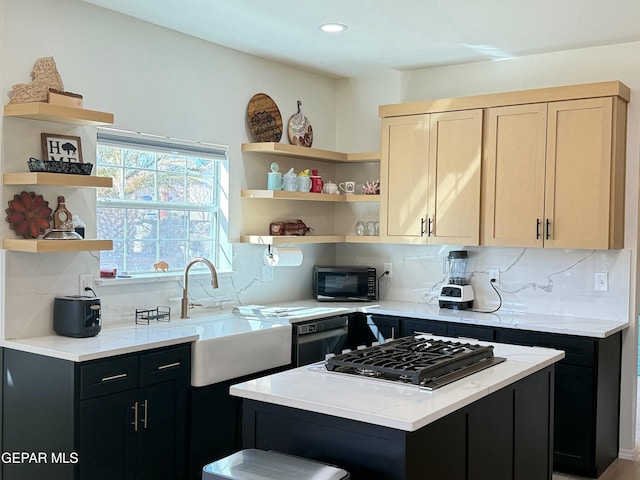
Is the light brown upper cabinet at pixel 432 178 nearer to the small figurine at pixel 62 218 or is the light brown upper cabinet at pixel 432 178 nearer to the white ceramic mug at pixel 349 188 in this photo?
the white ceramic mug at pixel 349 188

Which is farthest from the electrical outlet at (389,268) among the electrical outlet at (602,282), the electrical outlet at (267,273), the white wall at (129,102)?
the electrical outlet at (602,282)

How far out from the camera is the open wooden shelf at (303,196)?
457cm

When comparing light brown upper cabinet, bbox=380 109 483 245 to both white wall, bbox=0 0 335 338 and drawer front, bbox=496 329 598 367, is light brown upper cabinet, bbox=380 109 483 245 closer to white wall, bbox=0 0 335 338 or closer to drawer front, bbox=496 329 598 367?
drawer front, bbox=496 329 598 367

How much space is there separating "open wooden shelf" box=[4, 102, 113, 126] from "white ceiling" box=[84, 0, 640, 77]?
0.70 meters

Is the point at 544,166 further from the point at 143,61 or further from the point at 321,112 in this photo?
the point at 143,61

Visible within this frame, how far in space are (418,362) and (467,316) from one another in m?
1.88

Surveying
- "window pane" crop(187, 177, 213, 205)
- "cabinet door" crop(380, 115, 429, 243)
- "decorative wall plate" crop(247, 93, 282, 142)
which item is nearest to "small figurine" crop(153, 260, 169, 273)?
"window pane" crop(187, 177, 213, 205)

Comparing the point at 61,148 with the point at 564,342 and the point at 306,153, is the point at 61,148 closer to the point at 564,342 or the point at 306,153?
the point at 306,153

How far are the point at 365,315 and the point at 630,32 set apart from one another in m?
2.45

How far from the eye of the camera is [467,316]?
14.6 ft

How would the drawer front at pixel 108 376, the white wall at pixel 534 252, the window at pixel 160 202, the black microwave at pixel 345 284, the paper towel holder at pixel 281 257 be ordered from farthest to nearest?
the black microwave at pixel 345 284 < the paper towel holder at pixel 281 257 < the white wall at pixel 534 252 < the window at pixel 160 202 < the drawer front at pixel 108 376

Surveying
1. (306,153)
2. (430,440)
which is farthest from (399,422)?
(306,153)

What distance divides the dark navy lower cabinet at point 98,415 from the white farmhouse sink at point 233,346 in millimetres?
79

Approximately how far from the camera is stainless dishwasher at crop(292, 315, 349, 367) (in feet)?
13.7
